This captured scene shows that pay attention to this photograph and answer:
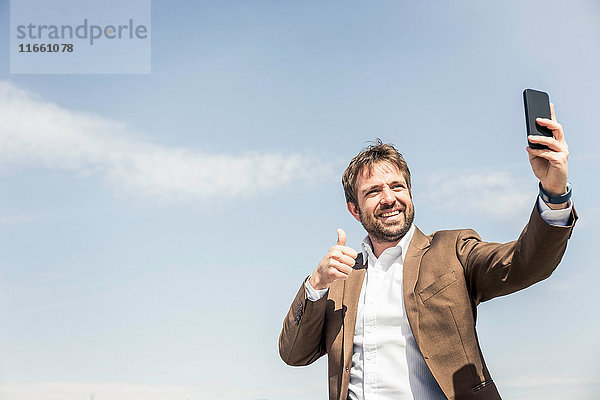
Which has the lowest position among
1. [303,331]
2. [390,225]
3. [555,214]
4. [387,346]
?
[387,346]

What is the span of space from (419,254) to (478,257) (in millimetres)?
540

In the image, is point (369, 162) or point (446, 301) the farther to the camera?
point (369, 162)

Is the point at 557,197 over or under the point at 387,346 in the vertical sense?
over

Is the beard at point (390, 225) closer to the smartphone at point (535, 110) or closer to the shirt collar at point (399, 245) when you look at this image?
the shirt collar at point (399, 245)

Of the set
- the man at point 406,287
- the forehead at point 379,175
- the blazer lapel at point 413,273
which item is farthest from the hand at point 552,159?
the forehead at point 379,175

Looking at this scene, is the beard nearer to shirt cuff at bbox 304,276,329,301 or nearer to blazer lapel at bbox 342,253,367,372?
blazer lapel at bbox 342,253,367,372

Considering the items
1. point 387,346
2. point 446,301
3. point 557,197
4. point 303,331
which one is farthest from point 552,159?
point 303,331

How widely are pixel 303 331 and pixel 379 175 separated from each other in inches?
52.2

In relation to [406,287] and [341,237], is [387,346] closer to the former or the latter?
[406,287]

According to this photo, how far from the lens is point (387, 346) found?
4012 millimetres

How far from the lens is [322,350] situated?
456 cm

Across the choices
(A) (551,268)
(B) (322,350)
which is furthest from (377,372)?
(A) (551,268)

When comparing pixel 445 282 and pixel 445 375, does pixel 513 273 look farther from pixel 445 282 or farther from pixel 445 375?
pixel 445 375

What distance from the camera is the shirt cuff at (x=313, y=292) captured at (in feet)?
14.1
